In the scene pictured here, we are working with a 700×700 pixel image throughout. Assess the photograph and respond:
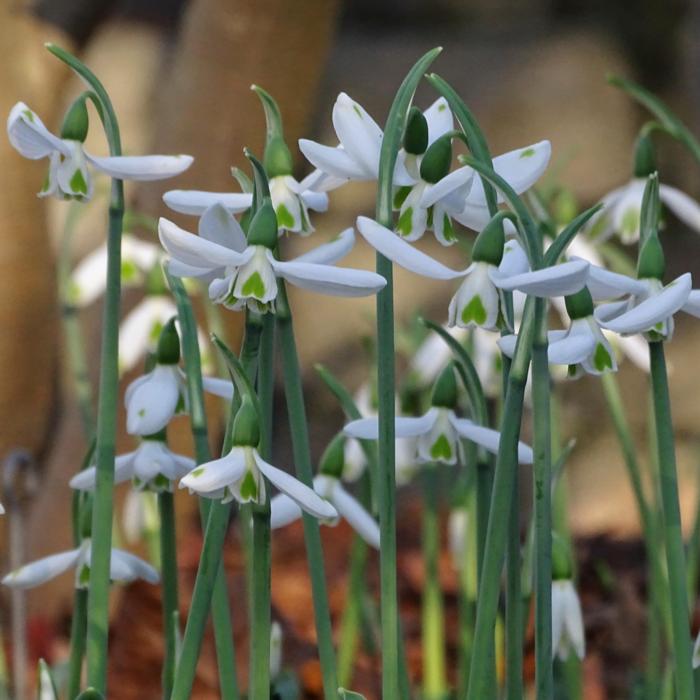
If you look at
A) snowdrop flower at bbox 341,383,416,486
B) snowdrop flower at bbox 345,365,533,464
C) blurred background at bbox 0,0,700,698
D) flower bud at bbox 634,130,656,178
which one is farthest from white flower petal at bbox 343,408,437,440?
blurred background at bbox 0,0,700,698

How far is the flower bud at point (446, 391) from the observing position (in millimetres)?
1015

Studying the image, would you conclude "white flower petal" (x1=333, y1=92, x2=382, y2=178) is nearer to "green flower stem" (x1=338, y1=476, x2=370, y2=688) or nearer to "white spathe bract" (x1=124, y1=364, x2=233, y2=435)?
"white spathe bract" (x1=124, y1=364, x2=233, y2=435)

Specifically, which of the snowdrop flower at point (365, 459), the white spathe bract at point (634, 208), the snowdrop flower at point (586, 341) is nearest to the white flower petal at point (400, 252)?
the snowdrop flower at point (586, 341)

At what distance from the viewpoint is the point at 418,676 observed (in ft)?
6.68

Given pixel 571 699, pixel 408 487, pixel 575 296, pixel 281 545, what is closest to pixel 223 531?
pixel 575 296

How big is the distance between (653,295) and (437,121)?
0.64 feet

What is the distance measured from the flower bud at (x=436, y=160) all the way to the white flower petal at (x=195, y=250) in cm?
12

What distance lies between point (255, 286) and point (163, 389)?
0.21 metres

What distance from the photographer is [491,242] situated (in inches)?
32.4

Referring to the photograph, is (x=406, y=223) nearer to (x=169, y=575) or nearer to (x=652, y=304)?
(x=652, y=304)

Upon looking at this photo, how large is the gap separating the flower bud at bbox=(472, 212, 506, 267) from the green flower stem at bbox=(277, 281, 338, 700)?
0.15m

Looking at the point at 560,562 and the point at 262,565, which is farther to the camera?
the point at 560,562

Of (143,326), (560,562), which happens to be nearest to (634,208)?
(560,562)

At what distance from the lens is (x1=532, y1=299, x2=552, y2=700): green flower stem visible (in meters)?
0.82
